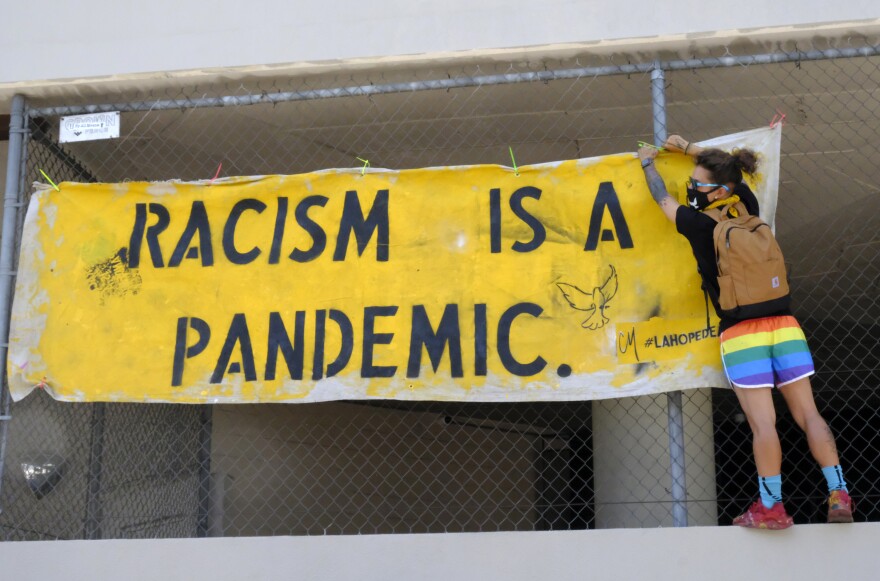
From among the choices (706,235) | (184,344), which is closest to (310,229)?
(184,344)

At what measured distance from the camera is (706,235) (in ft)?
15.0

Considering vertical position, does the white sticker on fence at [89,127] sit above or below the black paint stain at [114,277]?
above

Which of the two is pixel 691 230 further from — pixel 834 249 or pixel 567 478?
pixel 567 478

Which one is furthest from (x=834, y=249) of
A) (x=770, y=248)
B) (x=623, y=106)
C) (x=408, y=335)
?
(x=408, y=335)

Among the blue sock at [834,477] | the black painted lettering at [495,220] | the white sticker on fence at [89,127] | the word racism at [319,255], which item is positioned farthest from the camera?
the white sticker on fence at [89,127]

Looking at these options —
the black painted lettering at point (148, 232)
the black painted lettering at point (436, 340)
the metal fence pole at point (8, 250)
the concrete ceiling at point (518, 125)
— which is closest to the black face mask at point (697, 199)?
the concrete ceiling at point (518, 125)

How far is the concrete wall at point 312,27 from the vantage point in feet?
16.6

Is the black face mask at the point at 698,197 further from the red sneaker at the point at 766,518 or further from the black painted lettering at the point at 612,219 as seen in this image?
the red sneaker at the point at 766,518

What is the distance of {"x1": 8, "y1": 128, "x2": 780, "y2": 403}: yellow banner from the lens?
16.0 ft

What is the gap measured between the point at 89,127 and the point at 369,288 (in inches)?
71.7

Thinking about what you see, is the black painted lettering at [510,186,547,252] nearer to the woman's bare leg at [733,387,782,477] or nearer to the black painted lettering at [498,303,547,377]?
the black painted lettering at [498,303,547,377]

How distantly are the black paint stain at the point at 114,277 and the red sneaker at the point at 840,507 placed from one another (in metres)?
3.55

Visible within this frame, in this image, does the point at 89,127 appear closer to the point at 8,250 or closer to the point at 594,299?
the point at 8,250

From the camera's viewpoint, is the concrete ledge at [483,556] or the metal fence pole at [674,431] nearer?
the concrete ledge at [483,556]
